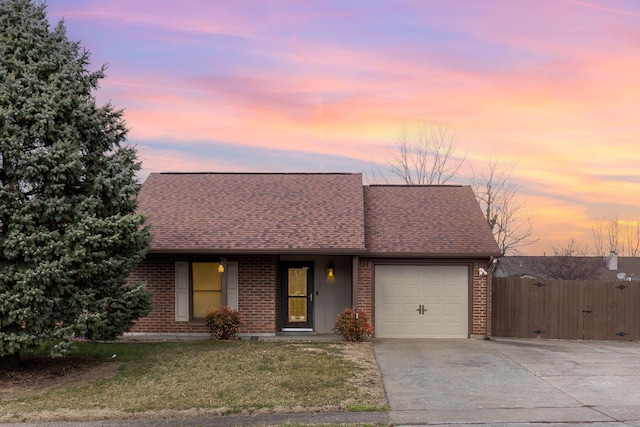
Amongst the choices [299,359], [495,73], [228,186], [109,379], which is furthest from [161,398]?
[495,73]

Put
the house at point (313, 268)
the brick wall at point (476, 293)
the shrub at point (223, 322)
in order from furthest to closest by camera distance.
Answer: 1. the brick wall at point (476, 293)
2. the house at point (313, 268)
3. the shrub at point (223, 322)

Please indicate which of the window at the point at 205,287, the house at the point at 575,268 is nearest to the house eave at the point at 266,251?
the window at the point at 205,287

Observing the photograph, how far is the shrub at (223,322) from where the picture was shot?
625 inches

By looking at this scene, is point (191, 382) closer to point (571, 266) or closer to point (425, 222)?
point (425, 222)

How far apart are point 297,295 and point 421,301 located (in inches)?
138

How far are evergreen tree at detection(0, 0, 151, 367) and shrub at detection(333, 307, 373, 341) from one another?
5447 mm

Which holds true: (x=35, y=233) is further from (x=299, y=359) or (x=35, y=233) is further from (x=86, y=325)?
(x=299, y=359)

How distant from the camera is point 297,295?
17.6 m

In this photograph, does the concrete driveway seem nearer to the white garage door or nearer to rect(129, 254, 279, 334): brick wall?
the white garage door

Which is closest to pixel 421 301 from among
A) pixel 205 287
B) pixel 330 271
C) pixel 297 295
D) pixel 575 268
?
pixel 330 271

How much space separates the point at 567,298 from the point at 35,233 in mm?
14355

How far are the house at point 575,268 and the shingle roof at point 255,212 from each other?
27230 mm

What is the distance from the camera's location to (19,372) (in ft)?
39.5

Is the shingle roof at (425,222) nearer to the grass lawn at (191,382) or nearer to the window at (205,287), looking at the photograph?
the grass lawn at (191,382)
